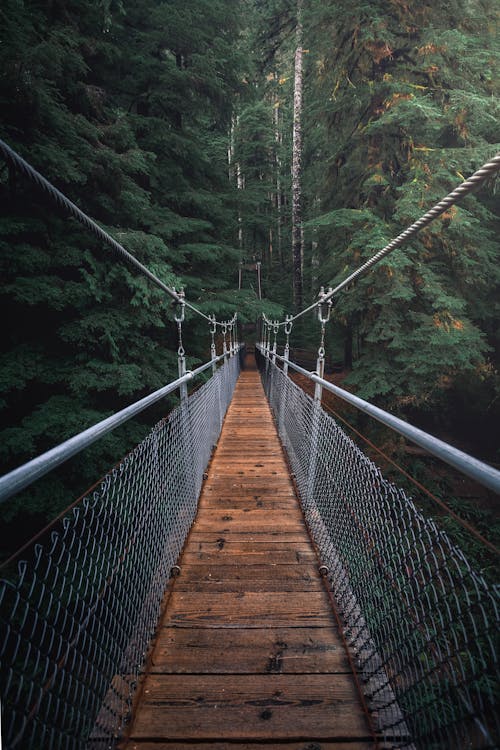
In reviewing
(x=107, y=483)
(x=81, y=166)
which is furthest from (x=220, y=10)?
(x=107, y=483)

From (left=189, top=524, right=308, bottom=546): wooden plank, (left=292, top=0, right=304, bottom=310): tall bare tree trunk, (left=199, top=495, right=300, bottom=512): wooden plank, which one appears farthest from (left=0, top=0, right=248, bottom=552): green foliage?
(left=292, top=0, right=304, bottom=310): tall bare tree trunk

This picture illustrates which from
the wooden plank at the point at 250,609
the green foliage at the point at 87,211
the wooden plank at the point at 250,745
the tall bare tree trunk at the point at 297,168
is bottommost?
the wooden plank at the point at 250,745

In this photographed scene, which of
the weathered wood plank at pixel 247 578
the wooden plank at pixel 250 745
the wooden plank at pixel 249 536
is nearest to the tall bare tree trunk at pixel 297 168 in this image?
the wooden plank at pixel 249 536

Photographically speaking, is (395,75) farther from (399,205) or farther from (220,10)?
(220,10)

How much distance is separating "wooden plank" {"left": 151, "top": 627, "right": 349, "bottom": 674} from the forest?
348 centimetres

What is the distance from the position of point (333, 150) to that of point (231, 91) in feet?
8.30

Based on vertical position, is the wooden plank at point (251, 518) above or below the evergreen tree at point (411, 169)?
below

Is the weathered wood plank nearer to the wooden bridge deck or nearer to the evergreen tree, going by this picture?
the wooden bridge deck

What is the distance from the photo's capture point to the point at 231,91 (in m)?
7.33

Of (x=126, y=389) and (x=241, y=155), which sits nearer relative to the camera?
(x=126, y=389)

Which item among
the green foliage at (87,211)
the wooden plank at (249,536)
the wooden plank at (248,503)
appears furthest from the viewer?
the green foliage at (87,211)

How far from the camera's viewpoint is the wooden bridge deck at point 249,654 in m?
1.09

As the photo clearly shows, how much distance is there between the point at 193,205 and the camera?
7.31 m

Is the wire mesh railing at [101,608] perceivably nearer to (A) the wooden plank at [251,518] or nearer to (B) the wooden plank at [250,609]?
(B) the wooden plank at [250,609]
